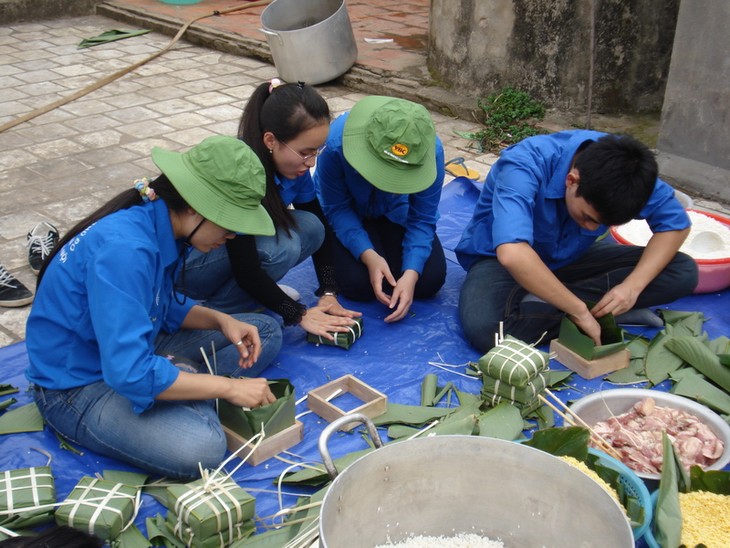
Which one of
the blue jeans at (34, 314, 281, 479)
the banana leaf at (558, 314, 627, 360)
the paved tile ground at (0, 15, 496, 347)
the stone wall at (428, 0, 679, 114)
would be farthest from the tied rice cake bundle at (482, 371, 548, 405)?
the stone wall at (428, 0, 679, 114)

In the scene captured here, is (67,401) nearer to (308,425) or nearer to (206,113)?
(308,425)

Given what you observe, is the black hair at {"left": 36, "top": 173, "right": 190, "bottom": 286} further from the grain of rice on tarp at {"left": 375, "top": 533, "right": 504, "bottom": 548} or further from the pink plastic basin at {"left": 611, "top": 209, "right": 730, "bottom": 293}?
the pink plastic basin at {"left": 611, "top": 209, "right": 730, "bottom": 293}

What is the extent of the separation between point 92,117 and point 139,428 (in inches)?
162

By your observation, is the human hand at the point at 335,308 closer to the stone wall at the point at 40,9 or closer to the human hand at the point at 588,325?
the human hand at the point at 588,325

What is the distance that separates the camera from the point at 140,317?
2.04 m

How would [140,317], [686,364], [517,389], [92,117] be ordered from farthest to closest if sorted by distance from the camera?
[92,117]
[686,364]
[517,389]
[140,317]

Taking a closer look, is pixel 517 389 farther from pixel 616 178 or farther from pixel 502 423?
pixel 616 178

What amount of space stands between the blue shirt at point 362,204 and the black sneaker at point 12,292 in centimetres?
126

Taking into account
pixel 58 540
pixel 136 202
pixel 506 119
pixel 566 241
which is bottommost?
pixel 506 119

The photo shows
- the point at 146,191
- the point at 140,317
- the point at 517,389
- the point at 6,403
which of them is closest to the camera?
the point at 140,317

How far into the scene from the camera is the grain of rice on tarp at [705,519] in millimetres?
1876

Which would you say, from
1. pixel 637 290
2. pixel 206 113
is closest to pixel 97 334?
pixel 637 290

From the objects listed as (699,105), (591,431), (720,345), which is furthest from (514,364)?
(699,105)

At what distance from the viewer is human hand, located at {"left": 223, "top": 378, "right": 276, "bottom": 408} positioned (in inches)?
87.7
